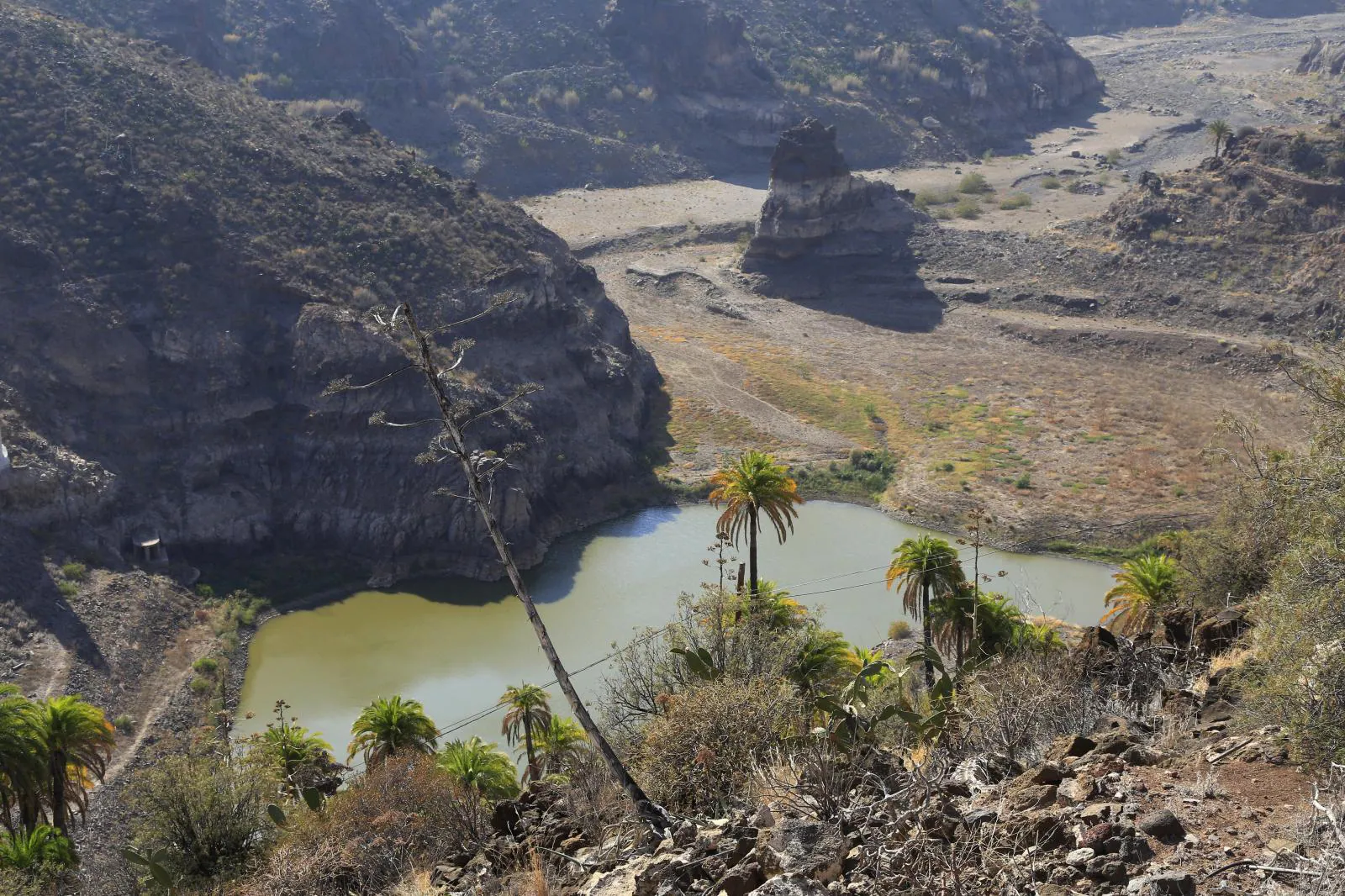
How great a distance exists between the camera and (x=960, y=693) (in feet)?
82.0

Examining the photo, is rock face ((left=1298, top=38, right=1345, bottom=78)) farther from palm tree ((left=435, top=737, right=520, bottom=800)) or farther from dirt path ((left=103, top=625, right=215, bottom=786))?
palm tree ((left=435, top=737, right=520, bottom=800))

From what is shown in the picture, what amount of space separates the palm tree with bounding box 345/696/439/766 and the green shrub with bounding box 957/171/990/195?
95831 millimetres

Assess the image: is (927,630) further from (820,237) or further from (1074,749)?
(820,237)

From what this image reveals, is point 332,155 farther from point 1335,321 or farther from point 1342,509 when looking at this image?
point 1342,509

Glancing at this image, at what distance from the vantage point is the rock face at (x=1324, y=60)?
146m

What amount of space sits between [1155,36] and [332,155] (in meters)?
159

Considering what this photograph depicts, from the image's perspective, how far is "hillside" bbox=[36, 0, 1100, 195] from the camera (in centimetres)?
12606

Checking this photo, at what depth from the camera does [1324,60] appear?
489 ft

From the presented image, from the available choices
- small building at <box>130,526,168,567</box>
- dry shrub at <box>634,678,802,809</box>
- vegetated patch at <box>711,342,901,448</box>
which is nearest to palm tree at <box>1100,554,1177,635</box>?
dry shrub at <box>634,678,802,809</box>

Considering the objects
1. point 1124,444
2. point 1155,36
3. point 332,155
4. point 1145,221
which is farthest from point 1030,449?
point 1155,36

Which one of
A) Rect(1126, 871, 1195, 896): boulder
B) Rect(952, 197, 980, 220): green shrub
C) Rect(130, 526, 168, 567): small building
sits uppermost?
Rect(952, 197, 980, 220): green shrub

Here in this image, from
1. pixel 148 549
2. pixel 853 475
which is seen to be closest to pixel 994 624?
pixel 853 475

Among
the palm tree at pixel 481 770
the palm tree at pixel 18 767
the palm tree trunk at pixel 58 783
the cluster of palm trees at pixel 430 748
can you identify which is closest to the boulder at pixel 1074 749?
the cluster of palm trees at pixel 430 748

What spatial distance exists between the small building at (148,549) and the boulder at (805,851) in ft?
134
